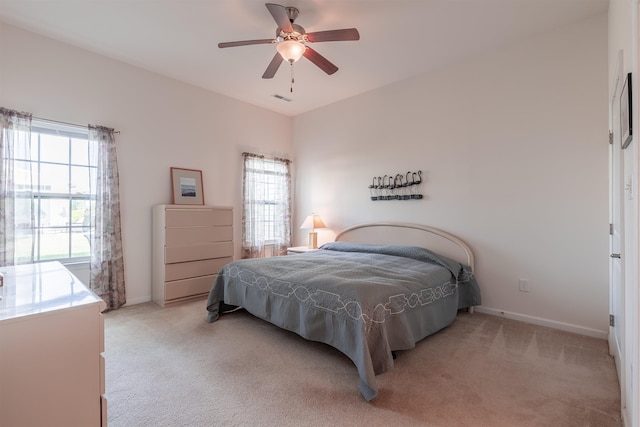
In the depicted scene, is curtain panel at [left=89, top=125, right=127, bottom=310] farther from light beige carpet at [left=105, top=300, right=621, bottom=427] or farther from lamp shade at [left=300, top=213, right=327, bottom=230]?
lamp shade at [left=300, top=213, right=327, bottom=230]

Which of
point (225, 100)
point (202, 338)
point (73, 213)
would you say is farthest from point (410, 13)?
point (73, 213)

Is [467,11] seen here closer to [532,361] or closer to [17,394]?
[532,361]

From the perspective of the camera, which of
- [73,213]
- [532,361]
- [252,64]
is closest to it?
[532,361]

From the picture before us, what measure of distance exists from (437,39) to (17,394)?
3.85 metres

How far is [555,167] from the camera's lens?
287 cm

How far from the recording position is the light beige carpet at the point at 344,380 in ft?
5.39

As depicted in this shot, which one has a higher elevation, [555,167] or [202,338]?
[555,167]

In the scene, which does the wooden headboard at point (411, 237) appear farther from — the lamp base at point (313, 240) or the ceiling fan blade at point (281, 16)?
the ceiling fan blade at point (281, 16)

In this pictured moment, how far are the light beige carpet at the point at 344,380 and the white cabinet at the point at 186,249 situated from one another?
32.2 inches

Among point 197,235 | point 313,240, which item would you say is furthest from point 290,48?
point 313,240

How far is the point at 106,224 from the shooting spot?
11.1 ft

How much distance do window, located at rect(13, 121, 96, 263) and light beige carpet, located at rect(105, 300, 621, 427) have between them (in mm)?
1172

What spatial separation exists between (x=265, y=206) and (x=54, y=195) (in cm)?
264

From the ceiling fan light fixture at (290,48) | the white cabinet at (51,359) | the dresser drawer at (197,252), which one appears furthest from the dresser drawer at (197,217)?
the white cabinet at (51,359)
